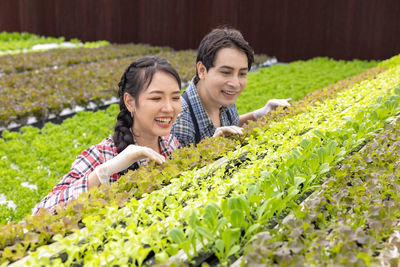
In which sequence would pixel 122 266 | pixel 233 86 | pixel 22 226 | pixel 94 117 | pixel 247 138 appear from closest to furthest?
pixel 122 266 < pixel 22 226 < pixel 247 138 < pixel 233 86 < pixel 94 117

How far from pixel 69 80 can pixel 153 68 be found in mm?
7403

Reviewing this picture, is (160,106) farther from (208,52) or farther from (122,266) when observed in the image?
(122,266)

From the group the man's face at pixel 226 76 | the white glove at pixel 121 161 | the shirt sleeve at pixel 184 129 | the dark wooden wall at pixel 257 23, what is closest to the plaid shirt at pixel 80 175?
the white glove at pixel 121 161

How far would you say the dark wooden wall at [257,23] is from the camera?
15055mm

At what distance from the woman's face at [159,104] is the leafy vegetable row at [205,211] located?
1.60ft

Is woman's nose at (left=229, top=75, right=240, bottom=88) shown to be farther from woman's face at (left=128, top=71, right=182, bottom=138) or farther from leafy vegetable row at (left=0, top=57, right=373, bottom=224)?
woman's face at (left=128, top=71, right=182, bottom=138)

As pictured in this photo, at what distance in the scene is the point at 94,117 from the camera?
7137mm

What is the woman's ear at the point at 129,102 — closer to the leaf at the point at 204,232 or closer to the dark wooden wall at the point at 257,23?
the leaf at the point at 204,232

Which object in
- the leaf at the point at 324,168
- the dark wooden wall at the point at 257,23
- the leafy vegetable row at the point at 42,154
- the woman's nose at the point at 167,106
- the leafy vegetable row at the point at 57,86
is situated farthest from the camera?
the dark wooden wall at the point at 257,23

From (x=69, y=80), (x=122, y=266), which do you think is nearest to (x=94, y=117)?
(x=69, y=80)

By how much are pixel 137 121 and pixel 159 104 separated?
291 millimetres

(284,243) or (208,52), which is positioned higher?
(208,52)

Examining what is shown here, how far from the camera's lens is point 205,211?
157 centimetres

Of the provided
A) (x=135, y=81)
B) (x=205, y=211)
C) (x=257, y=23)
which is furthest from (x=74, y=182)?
(x=257, y=23)
